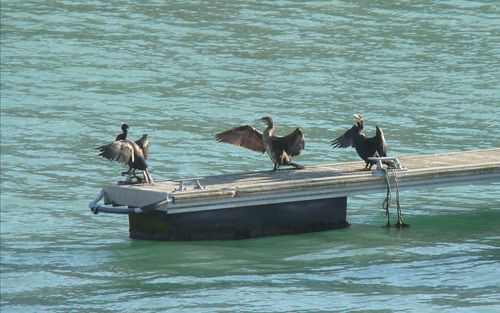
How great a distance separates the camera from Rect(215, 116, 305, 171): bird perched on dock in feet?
88.3

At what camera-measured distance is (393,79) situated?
130ft

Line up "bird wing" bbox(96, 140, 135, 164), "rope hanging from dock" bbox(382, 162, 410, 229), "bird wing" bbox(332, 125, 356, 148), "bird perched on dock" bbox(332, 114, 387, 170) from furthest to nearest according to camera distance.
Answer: "bird wing" bbox(332, 125, 356, 148)
"bird perched on dock" bbox(332, 114, 387, 170)
"rope hanging from dock" bbox(382, 162, 410, 229)
"bird wing" bbox(96, 140, 135, 164)

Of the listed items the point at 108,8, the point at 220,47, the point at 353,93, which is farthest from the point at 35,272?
the point at 108,8

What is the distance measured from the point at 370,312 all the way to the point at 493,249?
178 inches

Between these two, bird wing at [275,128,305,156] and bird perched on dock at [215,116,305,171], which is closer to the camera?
bird wing at [275,128,305,156]

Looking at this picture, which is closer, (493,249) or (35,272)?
(35,272)

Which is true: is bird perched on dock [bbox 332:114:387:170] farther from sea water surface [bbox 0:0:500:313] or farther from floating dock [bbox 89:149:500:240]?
sea water surface [bbox 0:0:500:313]

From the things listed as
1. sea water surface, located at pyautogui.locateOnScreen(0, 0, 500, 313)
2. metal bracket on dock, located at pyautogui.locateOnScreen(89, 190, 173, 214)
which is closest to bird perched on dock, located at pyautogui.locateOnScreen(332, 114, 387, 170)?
sea water surface, located at pyautogui.locateOnScreen(0, 0, 500, 313)

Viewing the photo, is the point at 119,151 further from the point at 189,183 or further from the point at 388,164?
the point at 388,164

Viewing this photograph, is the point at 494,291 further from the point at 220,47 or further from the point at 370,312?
the point at 220,47

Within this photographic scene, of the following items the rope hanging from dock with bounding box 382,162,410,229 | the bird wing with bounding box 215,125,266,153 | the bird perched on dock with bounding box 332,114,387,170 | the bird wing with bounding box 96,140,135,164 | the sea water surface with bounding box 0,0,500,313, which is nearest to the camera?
the sea water surface with bounding box 0,0,500,313

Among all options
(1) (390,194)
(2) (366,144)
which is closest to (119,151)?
(2) (366,144)

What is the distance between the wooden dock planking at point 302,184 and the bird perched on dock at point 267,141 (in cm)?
31

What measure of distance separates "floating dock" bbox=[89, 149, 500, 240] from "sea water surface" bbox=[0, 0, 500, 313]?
310 millimetres
